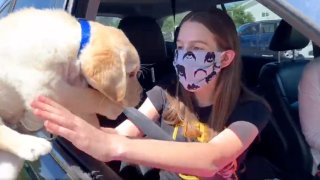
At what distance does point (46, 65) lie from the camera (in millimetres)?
1487

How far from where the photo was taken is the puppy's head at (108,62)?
1.48m

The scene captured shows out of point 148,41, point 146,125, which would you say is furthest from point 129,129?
point 148,41

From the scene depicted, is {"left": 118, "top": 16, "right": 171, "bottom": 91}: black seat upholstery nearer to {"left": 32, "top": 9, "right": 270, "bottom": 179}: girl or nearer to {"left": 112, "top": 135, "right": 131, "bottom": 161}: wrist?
{"left": 32, "top": 9, "right": 270, "bottom": 179}: girl

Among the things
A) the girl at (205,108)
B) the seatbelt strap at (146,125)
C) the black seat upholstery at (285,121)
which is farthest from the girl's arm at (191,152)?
the black seat upholstery at (285,121)

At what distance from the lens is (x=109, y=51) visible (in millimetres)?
1480

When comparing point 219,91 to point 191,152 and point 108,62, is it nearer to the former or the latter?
point 191,152

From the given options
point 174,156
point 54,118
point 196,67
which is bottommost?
point 174,156

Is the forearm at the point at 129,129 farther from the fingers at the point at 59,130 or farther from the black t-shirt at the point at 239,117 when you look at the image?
the fingers at the point at 59,130

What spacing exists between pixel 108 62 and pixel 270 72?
1714mm

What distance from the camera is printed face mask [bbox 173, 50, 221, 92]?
2.22 metres

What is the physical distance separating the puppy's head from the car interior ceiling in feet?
2.11

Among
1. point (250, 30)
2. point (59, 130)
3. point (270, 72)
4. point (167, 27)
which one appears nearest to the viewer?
point (59, 130)

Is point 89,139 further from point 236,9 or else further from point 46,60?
point 236,9

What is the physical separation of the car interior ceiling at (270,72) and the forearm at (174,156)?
1.34ft
